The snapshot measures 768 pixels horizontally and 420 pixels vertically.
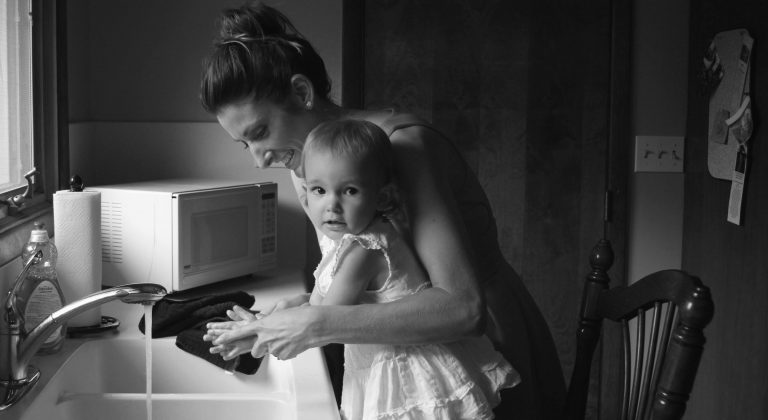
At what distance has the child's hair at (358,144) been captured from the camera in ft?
4.20

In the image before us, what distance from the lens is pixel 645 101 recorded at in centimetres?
315

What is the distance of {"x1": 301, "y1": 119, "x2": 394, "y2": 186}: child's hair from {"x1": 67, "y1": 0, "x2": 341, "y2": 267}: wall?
1.66 metres

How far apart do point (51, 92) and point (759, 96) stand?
201 cm

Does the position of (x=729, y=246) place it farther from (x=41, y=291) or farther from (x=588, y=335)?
(x=41, y=291)

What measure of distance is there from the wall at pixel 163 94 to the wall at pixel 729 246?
1.26m

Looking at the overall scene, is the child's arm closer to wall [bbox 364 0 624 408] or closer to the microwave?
the microwave

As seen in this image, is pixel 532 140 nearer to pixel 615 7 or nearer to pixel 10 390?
pixel 615 7

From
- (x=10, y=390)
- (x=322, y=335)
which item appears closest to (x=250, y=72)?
(x=322, y=335)

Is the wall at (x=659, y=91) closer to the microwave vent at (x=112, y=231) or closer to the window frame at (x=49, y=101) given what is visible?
the microwave vent at (x=112, y=231)

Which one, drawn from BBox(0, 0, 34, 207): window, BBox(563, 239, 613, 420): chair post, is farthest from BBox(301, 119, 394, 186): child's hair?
BBox(0, 0, 34, 207): window

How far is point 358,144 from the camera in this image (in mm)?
1280

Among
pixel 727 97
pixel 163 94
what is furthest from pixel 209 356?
pixel 727 97

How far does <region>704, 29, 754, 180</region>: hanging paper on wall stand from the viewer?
2.62m

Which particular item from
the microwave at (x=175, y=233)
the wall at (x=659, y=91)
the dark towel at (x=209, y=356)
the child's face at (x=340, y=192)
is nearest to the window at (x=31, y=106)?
the microwave at (x=175, y=233)
